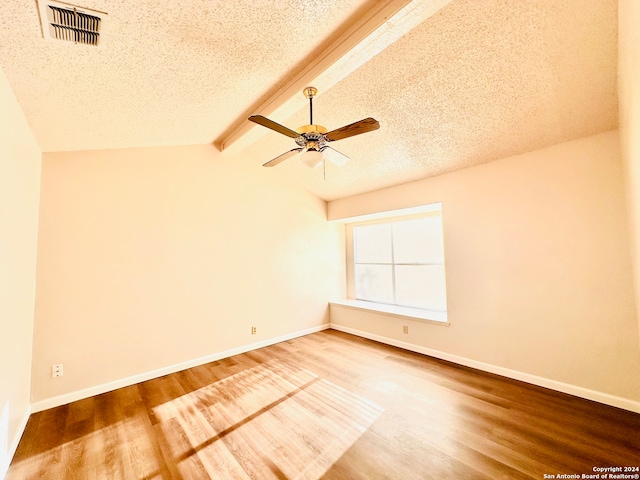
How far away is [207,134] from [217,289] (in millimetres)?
2023

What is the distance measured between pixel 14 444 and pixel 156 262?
1.74 meters

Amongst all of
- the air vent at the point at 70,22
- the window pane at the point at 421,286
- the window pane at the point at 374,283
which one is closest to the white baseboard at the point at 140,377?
the window pane at the point at 374,283

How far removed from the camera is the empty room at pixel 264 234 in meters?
1.62

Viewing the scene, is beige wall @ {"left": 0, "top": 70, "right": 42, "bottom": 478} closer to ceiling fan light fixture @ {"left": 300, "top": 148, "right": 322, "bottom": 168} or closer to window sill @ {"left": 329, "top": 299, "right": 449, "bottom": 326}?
ceiling fan light fixture @ {"left": 300, "top": 148, "right": 322, "bottom": 168}

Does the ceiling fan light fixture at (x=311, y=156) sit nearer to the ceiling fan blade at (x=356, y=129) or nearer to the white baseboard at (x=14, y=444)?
the ceiling fan blade at (x=356, y=129)

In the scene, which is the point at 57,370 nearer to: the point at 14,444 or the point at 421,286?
the point at 14,444

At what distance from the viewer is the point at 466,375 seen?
290cm

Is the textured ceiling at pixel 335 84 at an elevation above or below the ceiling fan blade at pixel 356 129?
above

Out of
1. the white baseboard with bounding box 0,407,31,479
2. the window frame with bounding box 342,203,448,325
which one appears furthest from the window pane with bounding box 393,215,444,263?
the white baseboard with bounding box 0,407,31,479

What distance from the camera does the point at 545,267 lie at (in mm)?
2617

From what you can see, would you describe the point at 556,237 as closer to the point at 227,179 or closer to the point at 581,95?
the point at 581,95

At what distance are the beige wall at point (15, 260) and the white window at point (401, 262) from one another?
434 centimetres

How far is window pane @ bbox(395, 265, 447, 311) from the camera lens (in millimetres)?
3951

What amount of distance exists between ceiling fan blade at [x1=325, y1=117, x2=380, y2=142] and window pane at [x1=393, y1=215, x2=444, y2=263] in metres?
2.59
